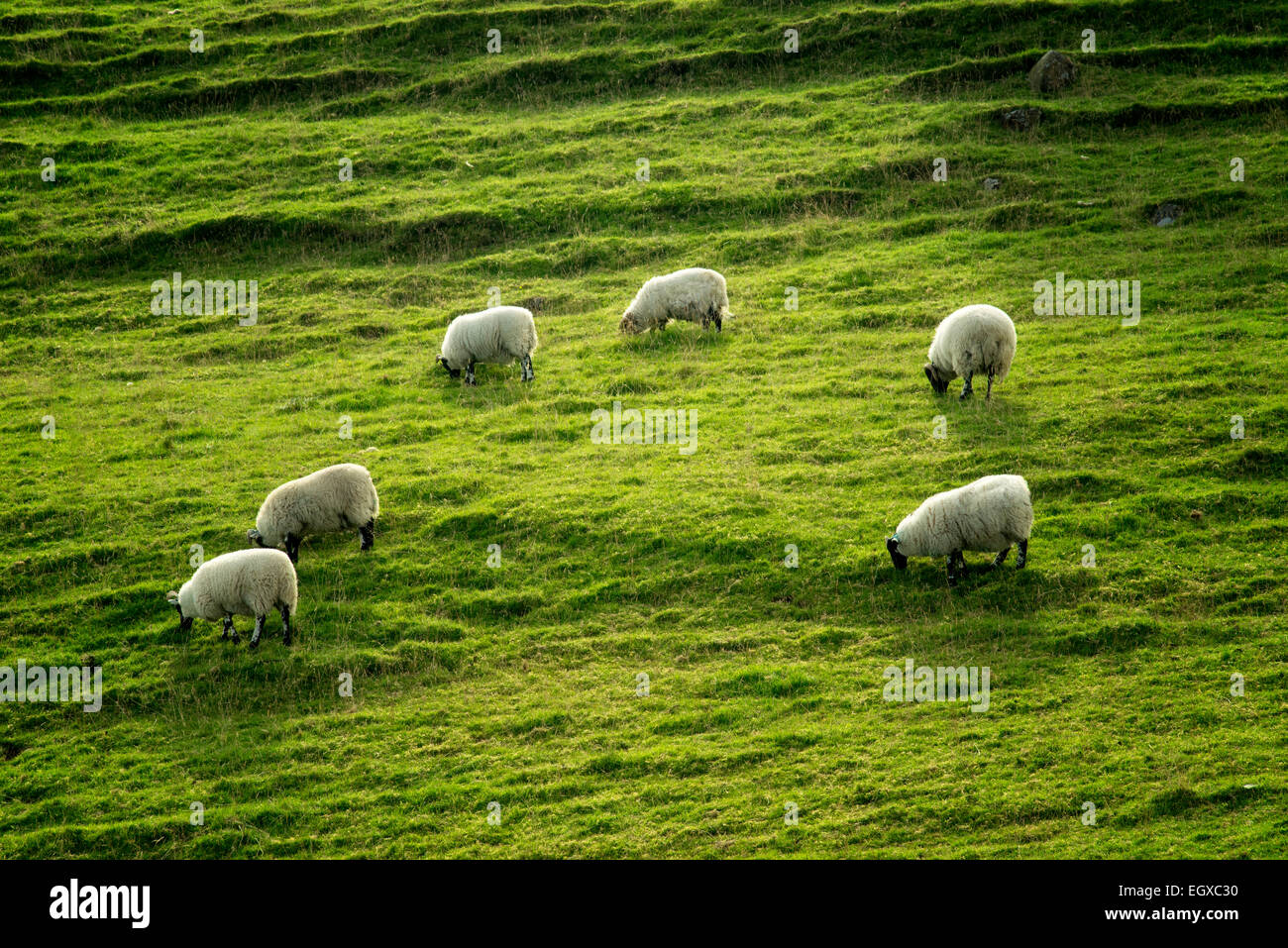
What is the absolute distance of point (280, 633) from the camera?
18.4 m

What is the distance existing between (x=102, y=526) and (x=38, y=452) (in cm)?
442

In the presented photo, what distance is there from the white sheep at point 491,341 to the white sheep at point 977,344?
9251 mm

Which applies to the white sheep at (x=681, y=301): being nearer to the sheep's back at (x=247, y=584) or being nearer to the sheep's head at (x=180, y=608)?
the sheep's back at (x=247, y=584)

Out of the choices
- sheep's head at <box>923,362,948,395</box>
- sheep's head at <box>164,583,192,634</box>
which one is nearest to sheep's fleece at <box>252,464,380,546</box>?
sheep's head at <box>164,583,192,634</box>

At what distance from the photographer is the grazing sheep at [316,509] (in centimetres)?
1980

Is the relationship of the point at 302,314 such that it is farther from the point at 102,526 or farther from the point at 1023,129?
the point at 1023,129

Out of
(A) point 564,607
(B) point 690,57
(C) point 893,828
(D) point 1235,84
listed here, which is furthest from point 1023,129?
(C) point 893,828

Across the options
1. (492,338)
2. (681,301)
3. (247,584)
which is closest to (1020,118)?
(681,301)

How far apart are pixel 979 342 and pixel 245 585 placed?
14539 mm

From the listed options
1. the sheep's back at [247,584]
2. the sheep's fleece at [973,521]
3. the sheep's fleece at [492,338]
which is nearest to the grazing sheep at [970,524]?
the sheep's fleece at [973,521]

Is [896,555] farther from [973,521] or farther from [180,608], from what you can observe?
[180,608]

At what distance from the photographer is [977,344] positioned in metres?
22.2

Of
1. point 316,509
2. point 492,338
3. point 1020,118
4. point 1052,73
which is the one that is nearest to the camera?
point 316,509

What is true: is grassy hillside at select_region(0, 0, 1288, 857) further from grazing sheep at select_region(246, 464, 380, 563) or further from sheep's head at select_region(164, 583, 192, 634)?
grazing sheep at select_region(246, 464, 380, 563)
